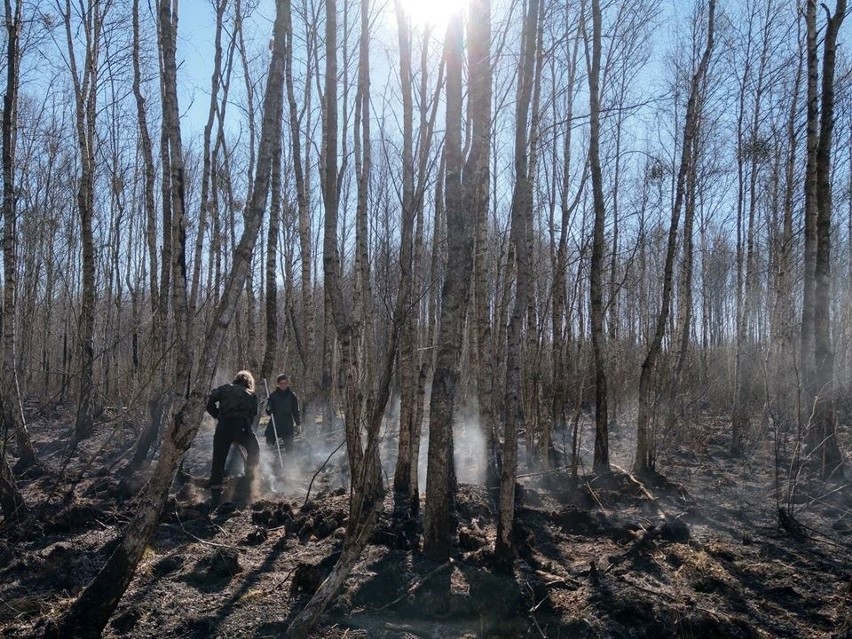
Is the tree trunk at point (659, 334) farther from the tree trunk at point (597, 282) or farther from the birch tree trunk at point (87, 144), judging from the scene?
the birch tree trunk at point (87, 144)

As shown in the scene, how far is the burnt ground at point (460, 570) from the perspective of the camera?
439cm

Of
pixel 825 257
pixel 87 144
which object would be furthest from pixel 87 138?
pixel 825 257

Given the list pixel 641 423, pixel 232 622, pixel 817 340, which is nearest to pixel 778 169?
pixel 817 340

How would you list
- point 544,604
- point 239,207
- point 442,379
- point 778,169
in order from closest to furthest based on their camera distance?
point 544,604 < point 442,379 < point 778,169 < point 239,207

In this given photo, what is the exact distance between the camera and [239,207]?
17.1 metres

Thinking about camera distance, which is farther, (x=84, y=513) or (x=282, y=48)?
(x=84, y=513)

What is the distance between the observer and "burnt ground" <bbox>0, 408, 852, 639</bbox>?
14.4 feet

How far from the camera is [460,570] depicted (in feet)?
16.6

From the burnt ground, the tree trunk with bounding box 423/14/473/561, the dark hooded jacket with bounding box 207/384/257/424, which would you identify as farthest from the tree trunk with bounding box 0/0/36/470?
the tree trunk with bounding box 423/14/473/561

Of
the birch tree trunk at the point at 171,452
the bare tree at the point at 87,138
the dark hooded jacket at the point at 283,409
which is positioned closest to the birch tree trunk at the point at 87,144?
the bare tree at the point at 87,138

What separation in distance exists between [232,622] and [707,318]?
82.1 feet

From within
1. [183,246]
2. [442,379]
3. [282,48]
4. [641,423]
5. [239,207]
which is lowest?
[641,423]

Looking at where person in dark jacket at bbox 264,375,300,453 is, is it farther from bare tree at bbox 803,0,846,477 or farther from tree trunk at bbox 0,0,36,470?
bare tree at bbox 803,0,846,477

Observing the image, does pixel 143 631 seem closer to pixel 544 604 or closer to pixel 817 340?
pixel 544 604
